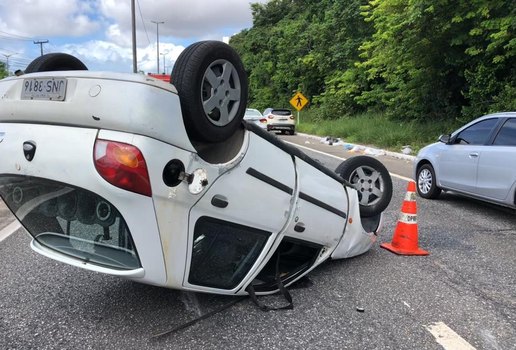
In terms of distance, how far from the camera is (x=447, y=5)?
→ 14430 millimetres

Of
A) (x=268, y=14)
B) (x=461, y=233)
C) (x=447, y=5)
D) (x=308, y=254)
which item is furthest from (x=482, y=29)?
(x=268, y=14)

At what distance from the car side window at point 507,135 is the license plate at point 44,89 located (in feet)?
20.0

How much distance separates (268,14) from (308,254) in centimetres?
5699

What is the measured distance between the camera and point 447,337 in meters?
3.32

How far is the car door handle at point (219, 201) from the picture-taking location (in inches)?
120

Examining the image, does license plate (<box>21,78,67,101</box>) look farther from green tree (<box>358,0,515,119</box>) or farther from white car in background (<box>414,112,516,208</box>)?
green tree (<box>358,0,515,119</box>)

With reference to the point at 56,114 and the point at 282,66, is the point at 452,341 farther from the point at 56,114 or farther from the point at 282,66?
the point at 282,66

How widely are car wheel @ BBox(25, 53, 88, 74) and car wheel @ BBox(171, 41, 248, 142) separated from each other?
3.72 feet

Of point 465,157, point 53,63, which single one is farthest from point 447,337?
point 465,157

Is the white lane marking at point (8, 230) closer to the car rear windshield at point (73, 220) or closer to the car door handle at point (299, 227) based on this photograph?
the car rear windshield at point (73, 220)

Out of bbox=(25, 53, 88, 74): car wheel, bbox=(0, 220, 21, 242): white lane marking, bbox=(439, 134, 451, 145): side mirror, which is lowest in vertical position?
bbox=(0, 220, 21, 242): white lane marking

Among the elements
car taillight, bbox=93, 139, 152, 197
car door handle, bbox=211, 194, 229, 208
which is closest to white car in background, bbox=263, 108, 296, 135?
car door handle, bbox=211, 194, 229, 208

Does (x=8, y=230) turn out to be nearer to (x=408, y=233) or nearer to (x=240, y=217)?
(x=240, y=217)

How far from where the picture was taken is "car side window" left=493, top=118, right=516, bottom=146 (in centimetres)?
676
